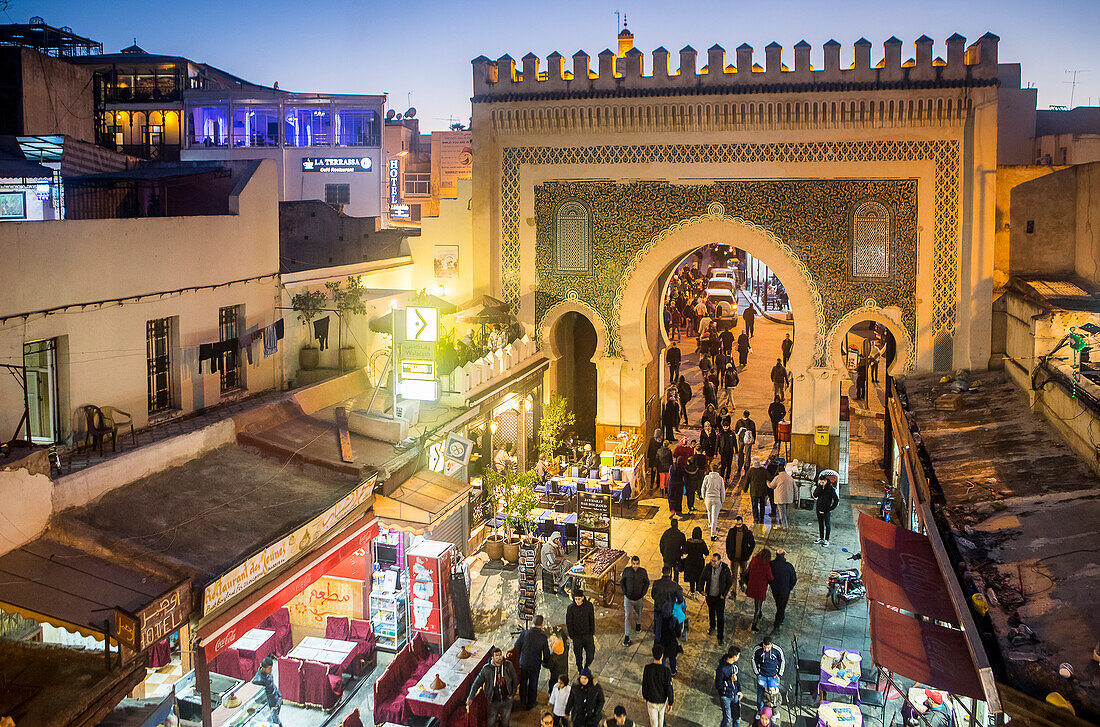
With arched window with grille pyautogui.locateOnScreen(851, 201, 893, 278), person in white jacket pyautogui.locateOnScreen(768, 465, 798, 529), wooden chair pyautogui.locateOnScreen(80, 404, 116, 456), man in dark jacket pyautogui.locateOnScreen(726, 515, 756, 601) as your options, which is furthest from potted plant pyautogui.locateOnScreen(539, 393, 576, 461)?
wooden chair pyautogui.locateOnScreen(80, 404, 116, 456)

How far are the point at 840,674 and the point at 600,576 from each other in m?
3.95

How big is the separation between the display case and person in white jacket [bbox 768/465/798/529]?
7.19 m

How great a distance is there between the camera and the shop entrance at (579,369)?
21203 mm

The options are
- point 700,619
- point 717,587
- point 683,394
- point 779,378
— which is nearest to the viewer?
point 717,587

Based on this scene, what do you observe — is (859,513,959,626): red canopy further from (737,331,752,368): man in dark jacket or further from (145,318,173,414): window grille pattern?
(737,331,752,368): man in dark jacket

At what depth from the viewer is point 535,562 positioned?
1427 cm

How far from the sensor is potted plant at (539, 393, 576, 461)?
19.0m

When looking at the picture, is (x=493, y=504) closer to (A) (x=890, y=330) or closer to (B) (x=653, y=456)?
(B) (x=653, y=456)

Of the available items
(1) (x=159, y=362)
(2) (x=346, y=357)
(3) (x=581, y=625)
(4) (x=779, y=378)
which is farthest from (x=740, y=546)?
(4) (x=779, y=378)

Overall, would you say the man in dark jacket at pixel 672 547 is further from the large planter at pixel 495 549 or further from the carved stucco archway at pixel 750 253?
the carved stucco archway at pixel 750 253

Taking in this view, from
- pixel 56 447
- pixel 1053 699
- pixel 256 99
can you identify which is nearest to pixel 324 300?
pixel 56 447

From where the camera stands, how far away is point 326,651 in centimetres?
1103

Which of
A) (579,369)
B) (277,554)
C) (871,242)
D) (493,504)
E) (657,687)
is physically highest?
(871,242)

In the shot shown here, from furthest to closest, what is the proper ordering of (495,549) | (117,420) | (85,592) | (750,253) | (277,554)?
1. (750,253)
2. (495,549)
3. (117,420)
4. (277,554)
5. (85,592)
